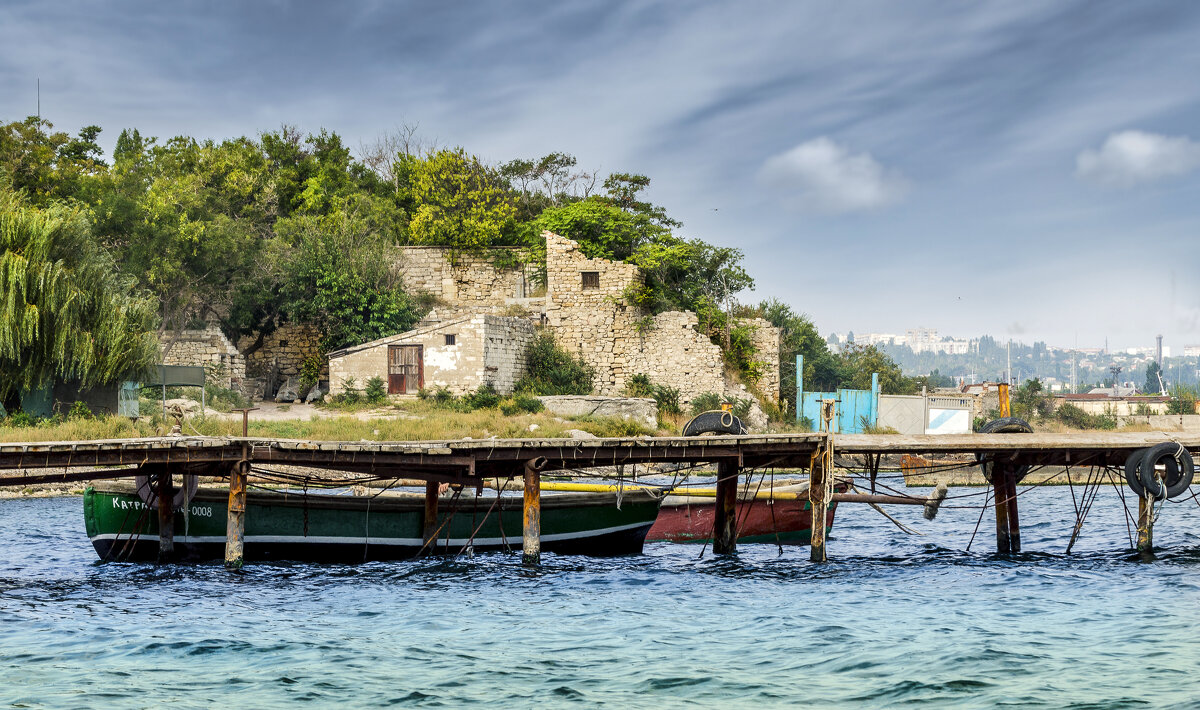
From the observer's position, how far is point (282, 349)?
132 ft

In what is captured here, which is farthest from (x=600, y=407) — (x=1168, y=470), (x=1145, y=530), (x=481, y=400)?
(x=1168, y=470)

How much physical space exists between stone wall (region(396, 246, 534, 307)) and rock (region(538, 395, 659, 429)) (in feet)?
26.6

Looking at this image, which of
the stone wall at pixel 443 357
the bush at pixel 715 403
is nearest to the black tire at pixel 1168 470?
the bush at pixel 715 403

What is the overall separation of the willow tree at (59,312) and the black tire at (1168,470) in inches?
965

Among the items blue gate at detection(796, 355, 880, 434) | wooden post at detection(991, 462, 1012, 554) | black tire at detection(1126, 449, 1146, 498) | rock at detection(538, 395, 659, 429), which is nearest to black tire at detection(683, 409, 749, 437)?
wooden post at detection(991, 462, 1012, 554)

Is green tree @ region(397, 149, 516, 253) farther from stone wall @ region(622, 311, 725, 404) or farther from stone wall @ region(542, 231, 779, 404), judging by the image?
stone wall @ region(622, 311, 725, 404)

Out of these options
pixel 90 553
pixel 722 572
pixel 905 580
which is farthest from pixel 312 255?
A: pixel 905 580

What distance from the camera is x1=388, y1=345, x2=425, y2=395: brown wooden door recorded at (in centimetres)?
3528

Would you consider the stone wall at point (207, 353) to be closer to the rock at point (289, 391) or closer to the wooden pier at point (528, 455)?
the rock at point (289, 391)

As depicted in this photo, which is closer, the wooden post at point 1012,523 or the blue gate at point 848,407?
the wooden post at point 1012,523

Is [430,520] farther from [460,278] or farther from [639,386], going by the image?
[460,278]

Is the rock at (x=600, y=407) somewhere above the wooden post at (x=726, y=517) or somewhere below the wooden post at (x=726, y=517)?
above

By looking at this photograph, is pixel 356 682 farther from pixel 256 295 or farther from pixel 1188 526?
pixel 256 295

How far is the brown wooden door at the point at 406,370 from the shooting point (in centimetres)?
3528
